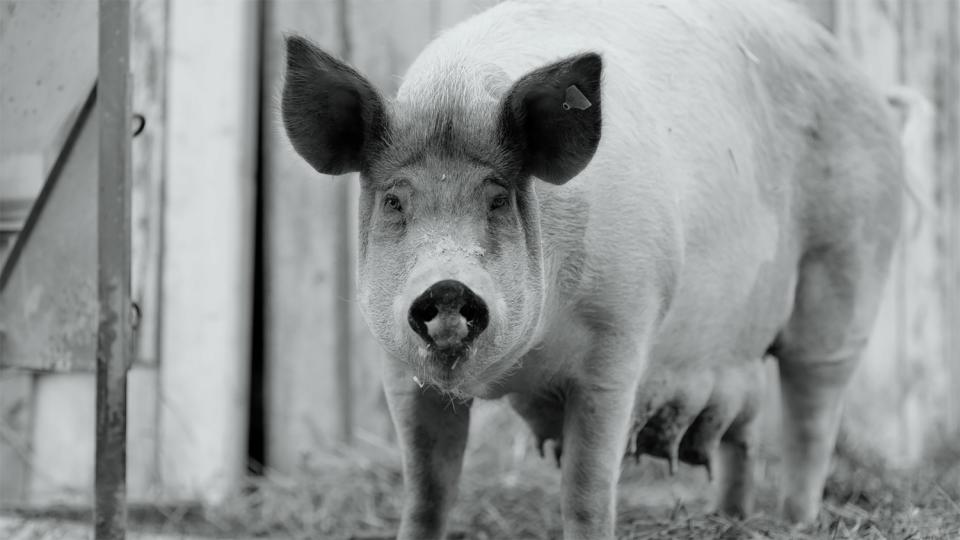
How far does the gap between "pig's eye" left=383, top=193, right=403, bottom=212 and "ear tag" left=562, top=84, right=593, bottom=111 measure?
0.40 metres

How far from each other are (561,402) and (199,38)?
250 centimetres

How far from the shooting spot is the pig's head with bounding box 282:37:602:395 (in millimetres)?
2715

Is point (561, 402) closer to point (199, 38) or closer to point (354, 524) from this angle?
point (354, 524)

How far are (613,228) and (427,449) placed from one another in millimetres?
717

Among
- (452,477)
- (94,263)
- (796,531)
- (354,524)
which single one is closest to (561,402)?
(452,477)

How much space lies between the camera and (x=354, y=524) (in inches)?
182

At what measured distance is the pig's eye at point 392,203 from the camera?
2.83 meters

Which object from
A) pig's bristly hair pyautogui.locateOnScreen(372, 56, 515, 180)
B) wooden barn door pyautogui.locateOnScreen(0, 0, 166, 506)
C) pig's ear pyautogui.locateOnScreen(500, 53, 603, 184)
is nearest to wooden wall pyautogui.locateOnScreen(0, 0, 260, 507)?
wooden barn door pyautogui.locateOnScreen(0, 0, 166, 506)

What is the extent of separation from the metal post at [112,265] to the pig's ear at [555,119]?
975 mm

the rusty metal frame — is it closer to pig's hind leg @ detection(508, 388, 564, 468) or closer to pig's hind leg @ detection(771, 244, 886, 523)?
pig's hind leg @ detection(508, 388, 564, 468)

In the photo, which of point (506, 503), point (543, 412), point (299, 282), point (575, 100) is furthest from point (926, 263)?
point (575, 100)

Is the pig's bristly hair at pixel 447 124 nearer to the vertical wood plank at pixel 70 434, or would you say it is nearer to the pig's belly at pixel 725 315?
the pig's belly at pixel 725 315

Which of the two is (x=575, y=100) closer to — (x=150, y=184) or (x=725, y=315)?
(x=725, y=315)

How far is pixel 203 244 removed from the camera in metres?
5.14
